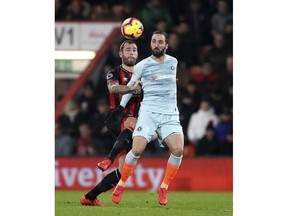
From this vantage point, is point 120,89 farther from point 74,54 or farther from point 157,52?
point 74,54

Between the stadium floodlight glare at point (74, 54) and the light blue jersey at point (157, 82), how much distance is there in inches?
259

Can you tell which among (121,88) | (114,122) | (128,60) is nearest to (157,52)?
(121,88)

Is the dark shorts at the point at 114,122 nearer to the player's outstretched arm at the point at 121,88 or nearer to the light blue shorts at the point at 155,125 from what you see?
the player's outstretched arm at the point at 121,88

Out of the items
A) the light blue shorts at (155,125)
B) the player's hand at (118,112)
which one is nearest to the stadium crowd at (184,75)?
the player's hand at (118,112)

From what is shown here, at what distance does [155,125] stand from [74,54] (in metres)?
6.83

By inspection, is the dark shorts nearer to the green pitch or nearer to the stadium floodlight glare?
the green pitch

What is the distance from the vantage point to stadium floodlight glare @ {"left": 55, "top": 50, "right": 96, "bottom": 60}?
17625 millimetres

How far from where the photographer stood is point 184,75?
17406 millimetres
